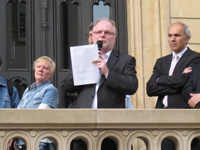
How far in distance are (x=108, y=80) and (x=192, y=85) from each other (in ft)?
3.20

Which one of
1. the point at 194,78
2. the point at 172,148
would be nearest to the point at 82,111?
the point at 172,148

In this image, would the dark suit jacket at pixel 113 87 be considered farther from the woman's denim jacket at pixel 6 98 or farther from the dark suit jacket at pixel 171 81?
the woman's denim jacket at pixel 6 98

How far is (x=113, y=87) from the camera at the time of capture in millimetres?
4594

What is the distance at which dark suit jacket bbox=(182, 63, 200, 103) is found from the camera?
16.5ft

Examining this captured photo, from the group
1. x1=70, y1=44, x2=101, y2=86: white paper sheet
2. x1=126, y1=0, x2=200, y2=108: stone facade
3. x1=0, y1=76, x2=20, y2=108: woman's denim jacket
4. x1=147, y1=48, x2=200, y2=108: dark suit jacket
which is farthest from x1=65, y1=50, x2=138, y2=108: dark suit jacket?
x1=126, y1=0, x2=200, y2=108: stone facade

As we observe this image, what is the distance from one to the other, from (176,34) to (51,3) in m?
3.17

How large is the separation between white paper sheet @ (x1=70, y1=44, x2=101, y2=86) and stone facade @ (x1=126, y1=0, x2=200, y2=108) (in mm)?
3327

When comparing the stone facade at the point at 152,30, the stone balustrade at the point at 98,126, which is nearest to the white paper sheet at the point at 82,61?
the stone balustrade at the point at 98,126

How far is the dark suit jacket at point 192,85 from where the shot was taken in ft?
16.5

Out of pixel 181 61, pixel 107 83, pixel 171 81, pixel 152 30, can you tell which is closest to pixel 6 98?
pixel 107 83

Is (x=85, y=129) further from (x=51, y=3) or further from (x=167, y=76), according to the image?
(x=51, y=3)

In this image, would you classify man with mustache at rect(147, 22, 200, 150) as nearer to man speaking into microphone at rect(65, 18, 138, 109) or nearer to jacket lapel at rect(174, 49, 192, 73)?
jacket lapel at rect(174, 49, 192, 73)

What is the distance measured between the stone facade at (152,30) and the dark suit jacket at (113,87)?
9.99ft

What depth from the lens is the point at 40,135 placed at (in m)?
4.25
